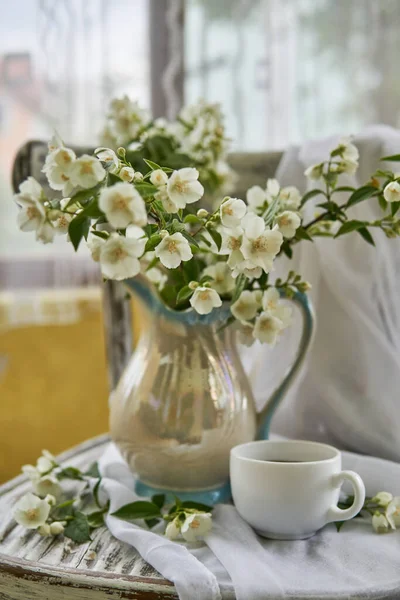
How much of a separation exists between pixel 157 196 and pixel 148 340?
0.21 meters

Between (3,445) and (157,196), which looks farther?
(3,445)

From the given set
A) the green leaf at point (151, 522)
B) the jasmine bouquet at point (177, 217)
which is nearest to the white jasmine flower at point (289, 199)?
the jasmine bouquet at point (177, 217)

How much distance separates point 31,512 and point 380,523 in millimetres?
306

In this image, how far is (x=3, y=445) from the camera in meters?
1.98

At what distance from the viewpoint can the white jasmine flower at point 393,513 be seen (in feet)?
1.95

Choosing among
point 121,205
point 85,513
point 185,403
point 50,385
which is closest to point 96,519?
point 85,513

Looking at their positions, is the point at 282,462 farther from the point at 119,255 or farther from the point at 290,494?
the point at 119,255

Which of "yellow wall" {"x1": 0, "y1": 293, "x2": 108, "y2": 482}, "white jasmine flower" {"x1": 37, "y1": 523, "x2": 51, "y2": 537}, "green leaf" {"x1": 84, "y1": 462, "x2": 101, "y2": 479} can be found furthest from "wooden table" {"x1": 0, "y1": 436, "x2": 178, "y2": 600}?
"yellow wall" {"x1": 0, "y1": 293, "x2": 108, "y2": 482}

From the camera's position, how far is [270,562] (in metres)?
0.52

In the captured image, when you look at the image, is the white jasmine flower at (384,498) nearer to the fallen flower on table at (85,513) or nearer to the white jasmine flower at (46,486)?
the fallen flower on table at (85,513)

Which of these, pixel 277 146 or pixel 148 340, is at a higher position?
pixel 277 146

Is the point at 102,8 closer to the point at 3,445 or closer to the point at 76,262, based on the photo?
the point at 76,262

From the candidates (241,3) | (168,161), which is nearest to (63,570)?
(168,161)

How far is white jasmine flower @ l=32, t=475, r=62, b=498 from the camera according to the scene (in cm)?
68
